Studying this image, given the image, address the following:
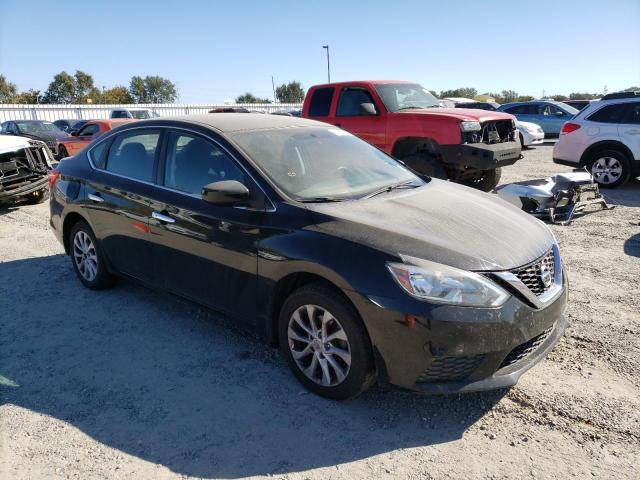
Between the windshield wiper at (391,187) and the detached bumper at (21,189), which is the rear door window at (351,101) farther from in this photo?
the detached bumper at (21,189)

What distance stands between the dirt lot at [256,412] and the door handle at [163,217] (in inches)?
36.7

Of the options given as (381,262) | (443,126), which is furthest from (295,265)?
(443,126)

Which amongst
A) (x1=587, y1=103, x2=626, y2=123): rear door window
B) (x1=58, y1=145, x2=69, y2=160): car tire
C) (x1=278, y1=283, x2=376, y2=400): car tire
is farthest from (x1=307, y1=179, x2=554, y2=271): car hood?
(x1=58, y1=145, x2=69, y2=160): car tire

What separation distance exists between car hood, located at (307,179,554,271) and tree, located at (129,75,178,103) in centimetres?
9289

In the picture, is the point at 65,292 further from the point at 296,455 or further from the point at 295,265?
the point at 296,455

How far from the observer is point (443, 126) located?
7723 millimetres

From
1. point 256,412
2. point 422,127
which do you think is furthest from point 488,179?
point 256,412

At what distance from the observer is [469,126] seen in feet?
24.9

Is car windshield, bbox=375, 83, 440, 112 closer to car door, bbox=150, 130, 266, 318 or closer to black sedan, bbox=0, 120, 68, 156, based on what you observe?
car door, bbox=150, 130, 266, 318

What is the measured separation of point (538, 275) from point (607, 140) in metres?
8.02

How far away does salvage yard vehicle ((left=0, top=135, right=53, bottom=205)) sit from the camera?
8.64 metres

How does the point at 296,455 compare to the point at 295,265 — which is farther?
the point at 295,265

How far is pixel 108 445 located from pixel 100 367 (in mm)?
919

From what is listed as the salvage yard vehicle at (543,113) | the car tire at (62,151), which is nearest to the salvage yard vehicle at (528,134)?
the salvage yard vehicle at (543,113)
